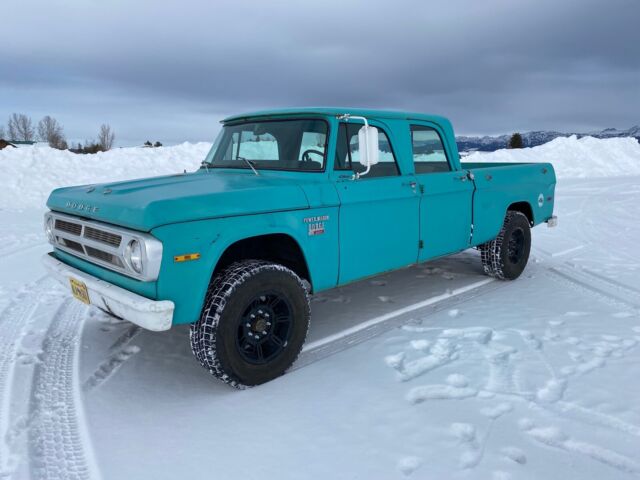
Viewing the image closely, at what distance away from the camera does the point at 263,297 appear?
3469 millimetres

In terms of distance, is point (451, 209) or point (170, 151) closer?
point (451, 209)

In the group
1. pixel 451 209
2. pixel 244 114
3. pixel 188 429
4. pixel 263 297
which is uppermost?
pixel 244 114

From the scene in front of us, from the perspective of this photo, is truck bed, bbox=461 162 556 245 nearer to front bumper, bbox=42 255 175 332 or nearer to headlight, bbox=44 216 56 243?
front bumper, bbox=42 255 175 332

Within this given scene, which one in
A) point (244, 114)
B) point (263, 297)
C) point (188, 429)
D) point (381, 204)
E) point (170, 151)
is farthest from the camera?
point (170, 151)

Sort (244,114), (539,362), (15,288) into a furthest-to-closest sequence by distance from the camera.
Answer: (15,288), (244,114), (539,362)

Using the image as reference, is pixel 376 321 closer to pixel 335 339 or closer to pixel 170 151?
pixel 335 339

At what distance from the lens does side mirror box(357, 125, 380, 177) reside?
12.4 ft

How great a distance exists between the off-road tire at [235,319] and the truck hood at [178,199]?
451 millimetres

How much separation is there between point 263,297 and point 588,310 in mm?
3460

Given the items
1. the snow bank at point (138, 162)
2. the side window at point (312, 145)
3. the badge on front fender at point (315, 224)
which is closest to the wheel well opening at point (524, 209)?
the side window at point (312, 145)

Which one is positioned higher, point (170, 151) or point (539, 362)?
point (170, 151)

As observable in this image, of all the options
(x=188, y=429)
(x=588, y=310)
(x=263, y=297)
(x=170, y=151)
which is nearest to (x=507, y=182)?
(x=588, y=310)

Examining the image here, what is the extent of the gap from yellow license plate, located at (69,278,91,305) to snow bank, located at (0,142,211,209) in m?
10.2

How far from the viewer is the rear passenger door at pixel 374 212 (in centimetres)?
404
